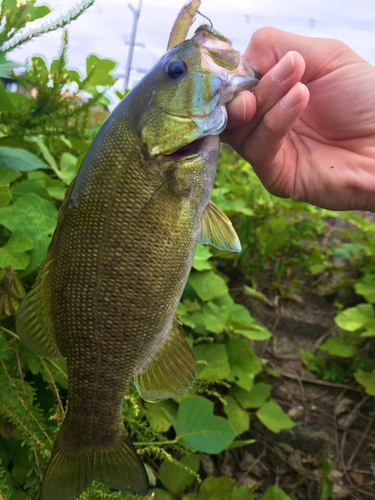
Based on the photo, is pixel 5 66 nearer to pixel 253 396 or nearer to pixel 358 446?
pixel 253 396

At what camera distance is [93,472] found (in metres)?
1.00

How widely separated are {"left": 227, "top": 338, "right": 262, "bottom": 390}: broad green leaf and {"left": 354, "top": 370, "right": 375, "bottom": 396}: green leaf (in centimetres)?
67

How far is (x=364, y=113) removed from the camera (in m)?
1.31

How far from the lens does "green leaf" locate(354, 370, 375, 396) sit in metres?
2.26

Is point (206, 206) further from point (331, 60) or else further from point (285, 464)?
point (285, 464)

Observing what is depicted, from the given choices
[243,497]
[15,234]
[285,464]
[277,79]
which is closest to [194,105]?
[277,79]

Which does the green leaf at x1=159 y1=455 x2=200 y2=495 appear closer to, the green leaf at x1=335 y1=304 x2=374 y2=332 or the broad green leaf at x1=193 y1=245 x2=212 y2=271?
the broad green leaf at x1=193 y1=245 x2=212 y2=271

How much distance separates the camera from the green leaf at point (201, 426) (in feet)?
5.04

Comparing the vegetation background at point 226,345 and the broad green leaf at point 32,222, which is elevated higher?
the broad green leaf at point 32,222

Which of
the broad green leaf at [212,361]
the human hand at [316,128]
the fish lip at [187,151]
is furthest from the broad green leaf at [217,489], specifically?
the fish lip at [187,151]

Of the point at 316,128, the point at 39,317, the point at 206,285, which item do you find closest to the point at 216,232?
the point at 39,317

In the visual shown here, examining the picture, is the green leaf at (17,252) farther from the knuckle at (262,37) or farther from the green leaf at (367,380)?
the green leaf at (367,380)

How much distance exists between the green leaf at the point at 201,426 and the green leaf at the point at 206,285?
663mm

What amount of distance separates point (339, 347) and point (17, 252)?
202 centimetres
